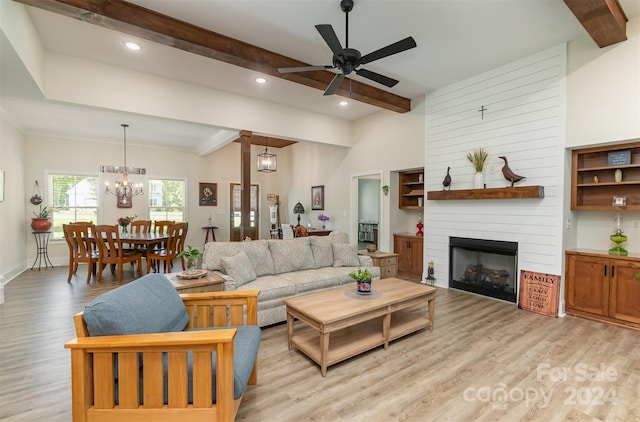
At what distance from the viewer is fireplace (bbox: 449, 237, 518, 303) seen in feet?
14.0

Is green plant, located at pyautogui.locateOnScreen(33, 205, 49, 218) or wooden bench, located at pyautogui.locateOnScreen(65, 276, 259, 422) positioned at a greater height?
green plant, located at pyautogui.locateOnScreen(33, 205, 49, 218)

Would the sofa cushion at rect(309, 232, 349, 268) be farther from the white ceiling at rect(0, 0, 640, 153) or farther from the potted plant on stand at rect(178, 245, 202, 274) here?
the white ceiling at rect(0, 0, 640, 153)

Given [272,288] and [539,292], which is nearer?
[272,288]

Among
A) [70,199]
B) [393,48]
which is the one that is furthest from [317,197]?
[70,199]

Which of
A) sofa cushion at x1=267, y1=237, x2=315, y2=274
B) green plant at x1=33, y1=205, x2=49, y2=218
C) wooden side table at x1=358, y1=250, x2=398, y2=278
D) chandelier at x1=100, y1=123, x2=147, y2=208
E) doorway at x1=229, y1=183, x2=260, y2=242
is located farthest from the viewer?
doorway at x1=229, y1=183, x2=260, y2=242

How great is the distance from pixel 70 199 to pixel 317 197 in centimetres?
596

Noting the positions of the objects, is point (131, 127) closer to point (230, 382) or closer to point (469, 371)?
point (230, 382)

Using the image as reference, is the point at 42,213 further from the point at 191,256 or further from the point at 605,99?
the point at 605,99

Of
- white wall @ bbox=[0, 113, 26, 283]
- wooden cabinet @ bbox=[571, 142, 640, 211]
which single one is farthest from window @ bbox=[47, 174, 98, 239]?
wooden cabinet @ bbox=[571, 142, 640, 211]

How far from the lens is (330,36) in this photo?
2.61m

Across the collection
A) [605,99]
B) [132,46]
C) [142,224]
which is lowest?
[142,224]

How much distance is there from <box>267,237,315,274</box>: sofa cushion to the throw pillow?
38 cm

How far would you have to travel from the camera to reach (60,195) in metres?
6.95

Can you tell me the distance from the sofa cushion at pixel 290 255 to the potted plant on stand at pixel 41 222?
18.5 feet
